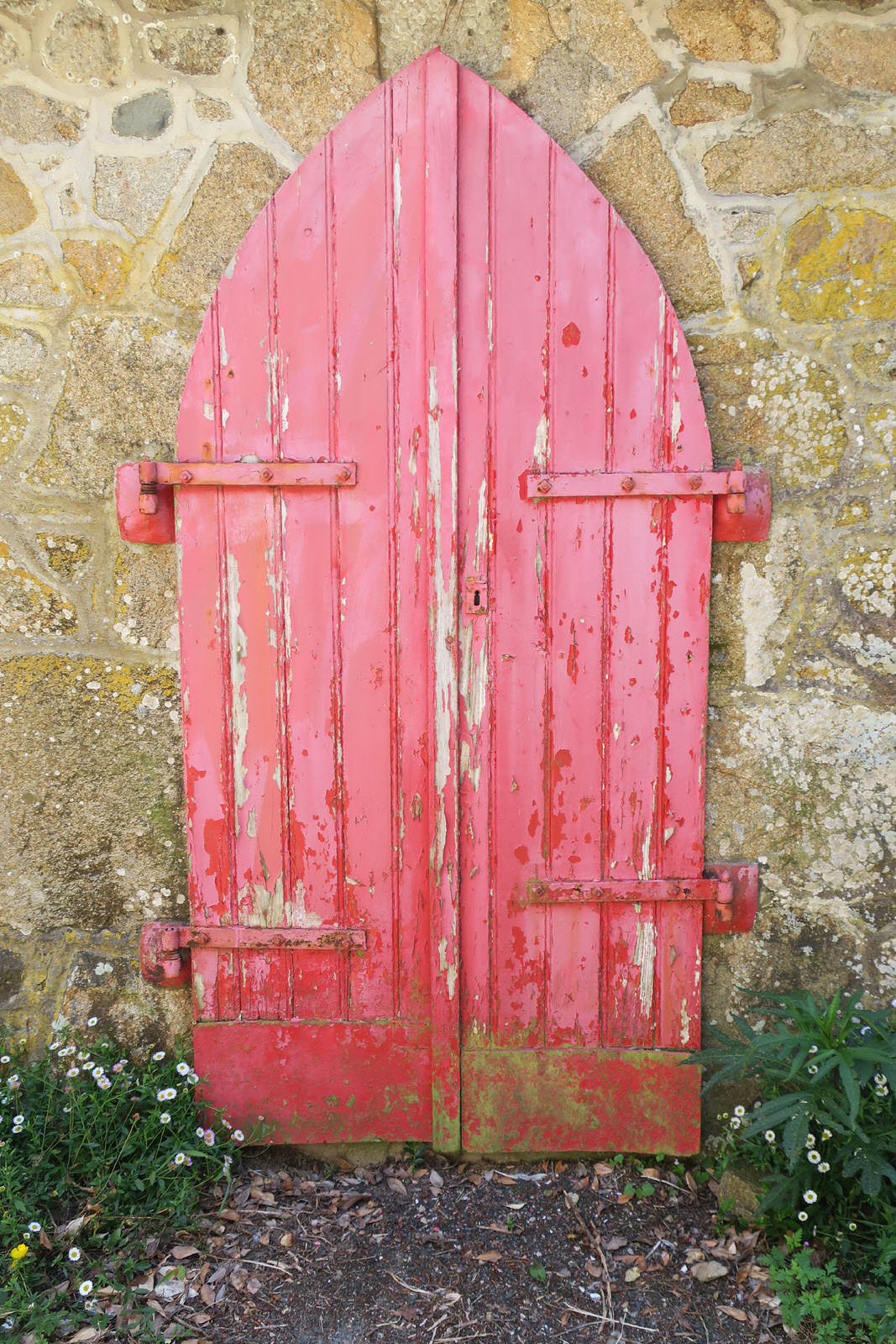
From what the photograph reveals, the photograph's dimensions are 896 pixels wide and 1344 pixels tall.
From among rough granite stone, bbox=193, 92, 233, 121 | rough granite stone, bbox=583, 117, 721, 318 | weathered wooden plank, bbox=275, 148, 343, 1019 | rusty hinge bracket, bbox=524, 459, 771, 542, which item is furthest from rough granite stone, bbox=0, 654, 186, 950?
rough granite stone, bbox=583, 117, 721, 318

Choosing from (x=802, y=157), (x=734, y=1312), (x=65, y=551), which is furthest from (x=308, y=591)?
(x=734, y=1312)

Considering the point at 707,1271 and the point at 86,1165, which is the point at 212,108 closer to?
the point at 86,1165

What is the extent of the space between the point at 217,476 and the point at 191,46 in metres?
0.97

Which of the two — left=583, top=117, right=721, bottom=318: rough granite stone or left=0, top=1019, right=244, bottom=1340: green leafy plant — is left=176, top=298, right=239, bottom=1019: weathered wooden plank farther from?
left=583, top=117, right=721, bottom=318: rough granite stone

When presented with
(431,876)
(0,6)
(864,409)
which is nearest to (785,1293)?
(431,876)

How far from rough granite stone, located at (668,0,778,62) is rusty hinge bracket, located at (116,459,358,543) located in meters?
1.20

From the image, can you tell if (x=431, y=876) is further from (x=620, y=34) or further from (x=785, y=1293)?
(x=620, y=34)

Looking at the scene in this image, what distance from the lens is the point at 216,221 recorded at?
1.92 meters

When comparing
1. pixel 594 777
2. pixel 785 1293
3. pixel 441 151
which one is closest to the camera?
pixel 785 1293

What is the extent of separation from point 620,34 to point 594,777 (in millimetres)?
1675

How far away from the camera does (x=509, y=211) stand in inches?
73.7

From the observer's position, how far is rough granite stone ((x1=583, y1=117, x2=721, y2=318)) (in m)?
1.88

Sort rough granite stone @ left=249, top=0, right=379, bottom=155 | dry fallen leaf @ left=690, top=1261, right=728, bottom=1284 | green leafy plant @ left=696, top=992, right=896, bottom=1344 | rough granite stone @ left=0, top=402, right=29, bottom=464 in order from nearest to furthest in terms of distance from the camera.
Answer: green leafy plant @ left=696, top=992, right=896, bottom=1344
dry fallen leaf @ left=690, top=1261, right=728, bottom=1284
rough granite stone @ left=249, top=0, right=379, bottom=155
rough granite stone @ left=0, top=402, right=29, bottom=464

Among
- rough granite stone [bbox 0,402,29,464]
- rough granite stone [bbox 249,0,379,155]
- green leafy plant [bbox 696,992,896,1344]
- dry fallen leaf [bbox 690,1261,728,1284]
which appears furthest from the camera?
rough granite stone [bbox 0,402,29,464]
